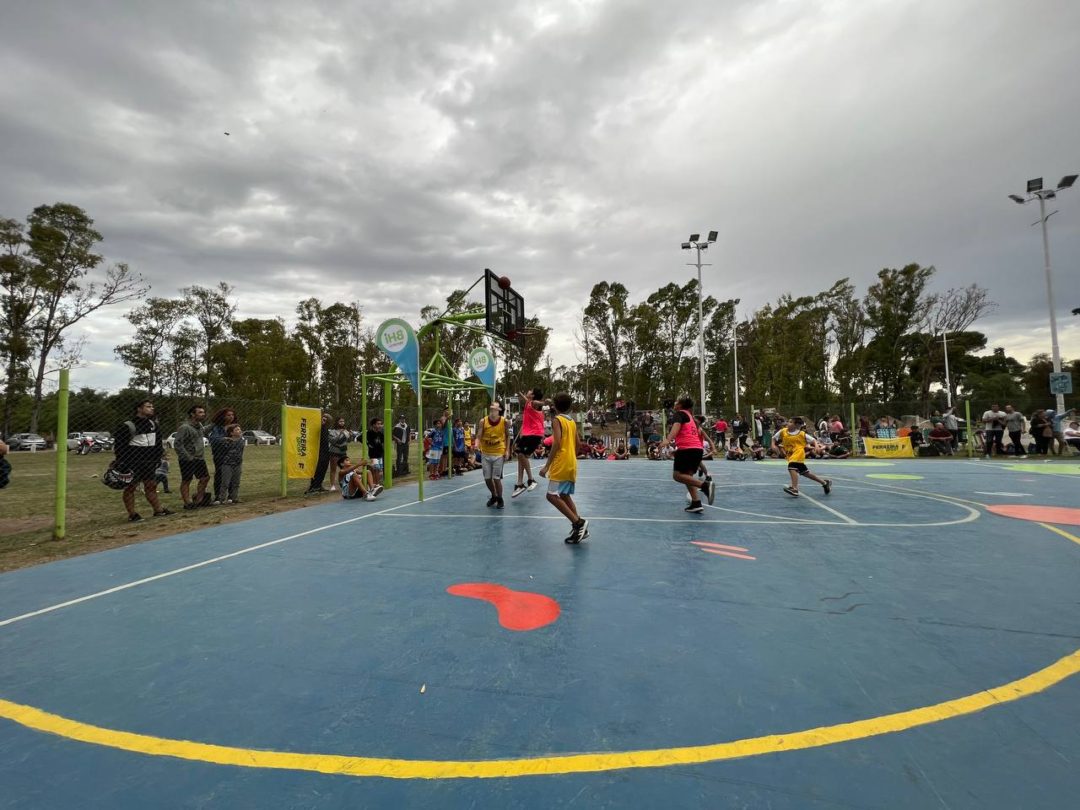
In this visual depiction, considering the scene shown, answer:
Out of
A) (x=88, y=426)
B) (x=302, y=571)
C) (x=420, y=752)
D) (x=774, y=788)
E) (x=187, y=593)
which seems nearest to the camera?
(x=774, y=788)

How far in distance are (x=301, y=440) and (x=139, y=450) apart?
3.43 metres

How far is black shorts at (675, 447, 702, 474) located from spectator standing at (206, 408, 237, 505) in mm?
8956

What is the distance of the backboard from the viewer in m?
12.7

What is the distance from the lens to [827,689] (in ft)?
8.34

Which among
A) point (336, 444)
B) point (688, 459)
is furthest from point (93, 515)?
point (688, 459)

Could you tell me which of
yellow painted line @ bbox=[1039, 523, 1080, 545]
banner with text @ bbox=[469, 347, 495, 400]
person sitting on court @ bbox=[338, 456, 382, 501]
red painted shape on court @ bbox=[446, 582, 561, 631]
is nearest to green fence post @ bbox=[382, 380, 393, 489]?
person sitting on court @ bbox=[338, 456, 382, 501]

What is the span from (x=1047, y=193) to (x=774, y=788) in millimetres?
29889

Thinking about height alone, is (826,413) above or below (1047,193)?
below

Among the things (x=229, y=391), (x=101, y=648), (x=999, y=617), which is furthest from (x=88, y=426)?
(x=229, y=391)

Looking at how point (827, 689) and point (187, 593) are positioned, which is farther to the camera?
point (187, 593)

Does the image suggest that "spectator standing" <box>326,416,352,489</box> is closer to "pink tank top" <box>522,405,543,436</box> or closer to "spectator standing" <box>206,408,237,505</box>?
"spectator standing" <box>206,408,237,505</box>

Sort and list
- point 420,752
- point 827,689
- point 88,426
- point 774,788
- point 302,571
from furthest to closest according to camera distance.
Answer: point 88,426 → point 302,571 → point 827,689 → point 420,752 → point 774,788

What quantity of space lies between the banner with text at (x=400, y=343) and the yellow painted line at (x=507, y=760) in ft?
27.0

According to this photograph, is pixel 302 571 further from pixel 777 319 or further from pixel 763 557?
pixel 777 319
